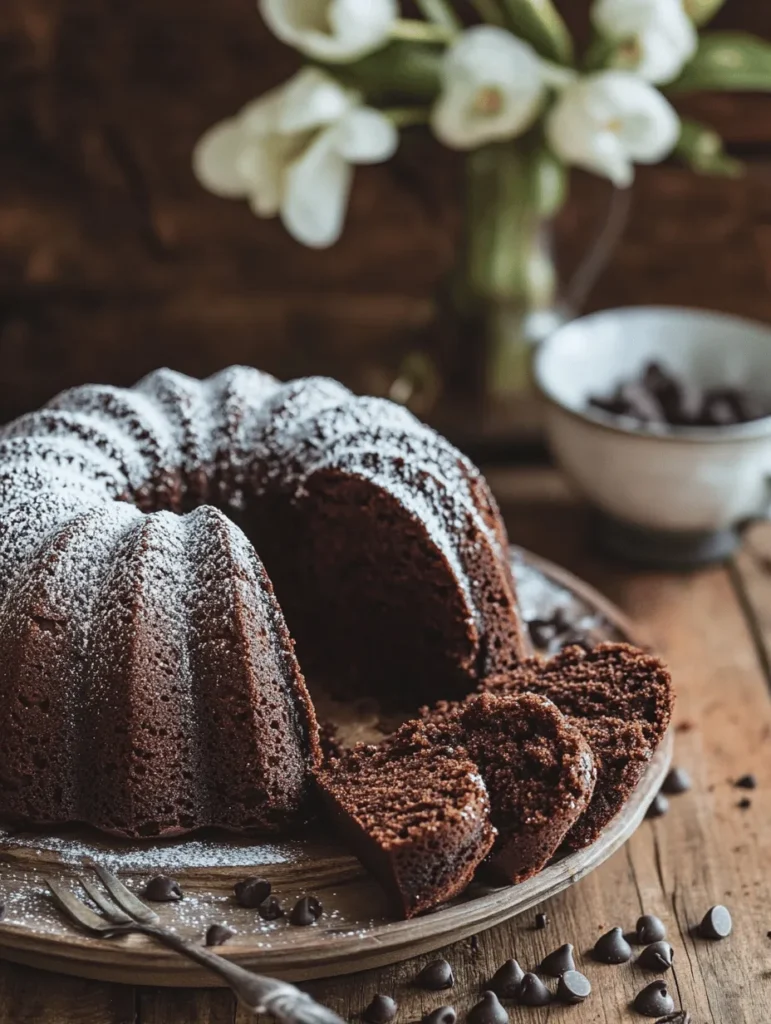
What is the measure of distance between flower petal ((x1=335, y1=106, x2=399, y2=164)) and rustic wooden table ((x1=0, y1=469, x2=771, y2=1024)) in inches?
42.6

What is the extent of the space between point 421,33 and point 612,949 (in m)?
2.18

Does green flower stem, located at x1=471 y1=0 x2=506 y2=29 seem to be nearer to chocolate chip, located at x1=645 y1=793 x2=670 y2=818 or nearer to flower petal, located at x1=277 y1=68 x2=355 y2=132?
flower petal, located at x1=277 y1=68 x2=355 y2=132

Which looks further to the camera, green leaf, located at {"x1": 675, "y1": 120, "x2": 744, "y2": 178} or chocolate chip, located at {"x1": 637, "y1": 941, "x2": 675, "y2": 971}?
green leaf, located at {"x1": 675, "y1": 120, "x2": 744, "y2": 178}

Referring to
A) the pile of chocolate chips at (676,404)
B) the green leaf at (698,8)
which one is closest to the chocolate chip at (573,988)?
the pile of chocolate chips at (676,404)

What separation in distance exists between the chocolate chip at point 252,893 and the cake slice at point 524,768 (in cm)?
34

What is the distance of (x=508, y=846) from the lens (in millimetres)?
2051

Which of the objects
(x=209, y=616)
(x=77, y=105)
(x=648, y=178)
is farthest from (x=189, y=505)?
(x=648, y=178)

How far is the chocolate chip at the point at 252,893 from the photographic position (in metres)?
2.06

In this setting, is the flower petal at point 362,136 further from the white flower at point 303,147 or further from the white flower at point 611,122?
the white flower at point 611,122

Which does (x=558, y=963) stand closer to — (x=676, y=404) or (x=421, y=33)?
(x=676, y=404)

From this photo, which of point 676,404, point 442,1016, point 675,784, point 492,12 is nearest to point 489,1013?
point 442,1016

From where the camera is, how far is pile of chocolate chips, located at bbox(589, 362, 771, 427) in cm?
330

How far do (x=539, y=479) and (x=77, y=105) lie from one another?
1.77 meters

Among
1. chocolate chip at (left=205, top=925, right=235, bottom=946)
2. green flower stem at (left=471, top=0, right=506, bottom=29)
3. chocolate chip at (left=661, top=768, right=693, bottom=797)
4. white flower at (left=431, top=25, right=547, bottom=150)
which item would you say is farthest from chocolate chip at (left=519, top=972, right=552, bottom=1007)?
green flower stem at (left=471, top=0, right=506, bottom=29)
